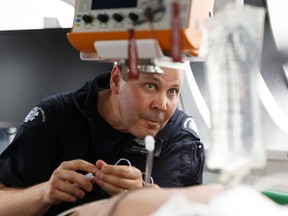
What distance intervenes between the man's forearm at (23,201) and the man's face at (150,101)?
341mm

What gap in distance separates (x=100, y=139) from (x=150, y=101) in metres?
0.29

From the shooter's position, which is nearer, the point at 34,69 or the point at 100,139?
the point at 100,139

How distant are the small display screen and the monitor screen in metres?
1.16

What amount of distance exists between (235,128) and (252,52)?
0.11 metres

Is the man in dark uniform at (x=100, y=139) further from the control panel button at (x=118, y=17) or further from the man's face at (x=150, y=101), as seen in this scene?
the control panel button at (x=118, y=17)

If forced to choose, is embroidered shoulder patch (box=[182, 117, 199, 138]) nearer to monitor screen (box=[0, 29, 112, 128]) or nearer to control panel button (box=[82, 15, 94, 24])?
monitor screen (box=[0, 29, 112, 128])

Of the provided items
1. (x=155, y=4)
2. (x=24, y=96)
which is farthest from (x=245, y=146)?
(x=24, y=96)

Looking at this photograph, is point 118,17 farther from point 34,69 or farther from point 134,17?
point 34,69

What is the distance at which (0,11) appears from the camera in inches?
134

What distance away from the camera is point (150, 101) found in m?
1.57

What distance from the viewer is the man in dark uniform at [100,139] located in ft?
5.17

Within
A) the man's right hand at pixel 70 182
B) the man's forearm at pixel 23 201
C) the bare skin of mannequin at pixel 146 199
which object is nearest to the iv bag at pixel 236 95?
the bare skin of mannequin at pixel 146 199

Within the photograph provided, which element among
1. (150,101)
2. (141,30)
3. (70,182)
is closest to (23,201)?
(70,182)

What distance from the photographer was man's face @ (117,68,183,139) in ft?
5.10
